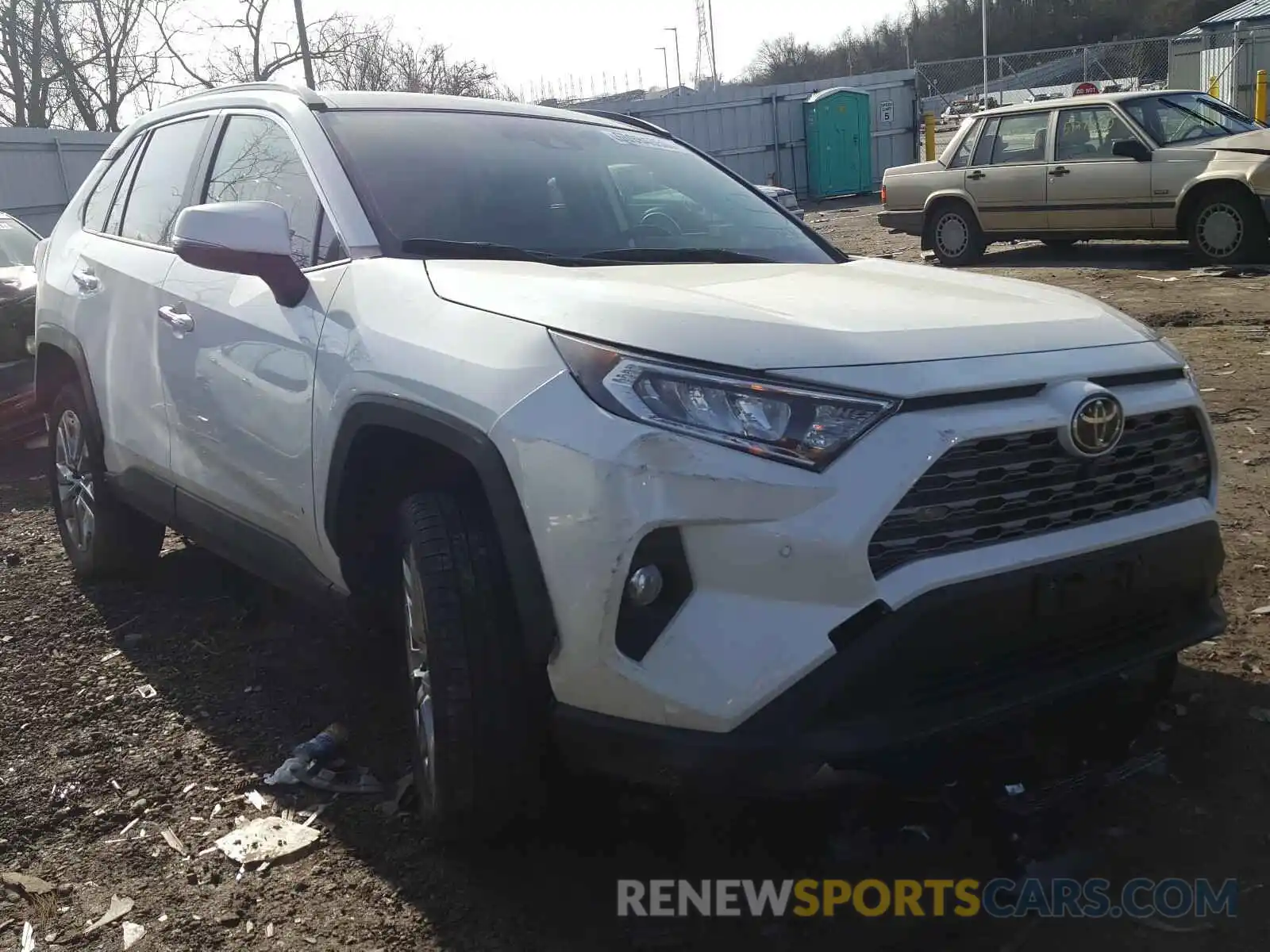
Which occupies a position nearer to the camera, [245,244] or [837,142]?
[245,244]

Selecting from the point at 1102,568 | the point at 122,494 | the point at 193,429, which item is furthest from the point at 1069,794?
the point at 122,494

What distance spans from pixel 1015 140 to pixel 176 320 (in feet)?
36.1

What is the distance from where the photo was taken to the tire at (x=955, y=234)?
43.2 feet

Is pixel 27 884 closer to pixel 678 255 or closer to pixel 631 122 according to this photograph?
pixel 678 255

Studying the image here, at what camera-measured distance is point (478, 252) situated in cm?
293

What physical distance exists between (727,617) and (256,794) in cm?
157

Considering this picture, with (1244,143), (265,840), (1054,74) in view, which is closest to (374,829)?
(265,840)

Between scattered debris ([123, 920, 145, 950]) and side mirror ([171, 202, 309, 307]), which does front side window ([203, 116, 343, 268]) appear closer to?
side mirror ([171, 202, 309, 307])

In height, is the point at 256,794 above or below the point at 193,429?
below

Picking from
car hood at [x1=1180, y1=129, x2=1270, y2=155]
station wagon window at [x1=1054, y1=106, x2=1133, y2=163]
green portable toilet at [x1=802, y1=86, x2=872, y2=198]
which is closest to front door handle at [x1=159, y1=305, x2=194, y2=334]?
car hood at [x1=1180, y1=129, x2=1270, y2=155]

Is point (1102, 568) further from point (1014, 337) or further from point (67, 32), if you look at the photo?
point (67, 32)

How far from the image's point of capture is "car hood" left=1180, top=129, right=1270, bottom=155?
10.5 metres

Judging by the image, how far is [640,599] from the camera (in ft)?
6.91

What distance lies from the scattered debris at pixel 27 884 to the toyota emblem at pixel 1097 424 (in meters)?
2.41
